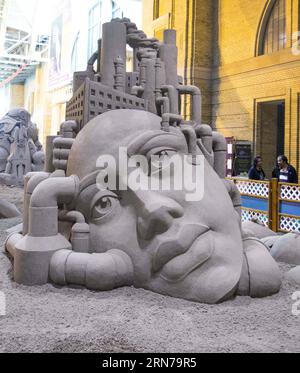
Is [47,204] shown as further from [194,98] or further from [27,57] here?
[27,57]

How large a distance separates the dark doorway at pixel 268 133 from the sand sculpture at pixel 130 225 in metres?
8.63

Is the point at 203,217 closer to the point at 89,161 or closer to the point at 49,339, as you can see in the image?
the point at 89,161

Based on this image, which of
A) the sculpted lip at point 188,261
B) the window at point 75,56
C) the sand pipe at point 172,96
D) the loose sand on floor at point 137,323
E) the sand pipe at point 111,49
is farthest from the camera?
the window at point 75,56

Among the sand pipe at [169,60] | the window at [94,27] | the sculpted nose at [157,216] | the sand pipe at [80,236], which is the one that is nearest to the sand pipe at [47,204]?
the sand pipe at [80,236]

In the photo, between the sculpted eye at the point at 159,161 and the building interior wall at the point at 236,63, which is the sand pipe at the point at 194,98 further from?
the building interior wall at the point at 236,63

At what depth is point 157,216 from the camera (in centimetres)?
333

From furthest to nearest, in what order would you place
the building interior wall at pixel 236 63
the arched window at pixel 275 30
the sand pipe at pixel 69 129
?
the arched window at pixel 275 30
the building interior wall at pixel 236 63
the sand pipe at pixel 69 129

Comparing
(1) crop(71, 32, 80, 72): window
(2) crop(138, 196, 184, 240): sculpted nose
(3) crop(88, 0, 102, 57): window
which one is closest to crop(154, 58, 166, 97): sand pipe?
(2) crop(138, 196, 184, 240): sculpted nose

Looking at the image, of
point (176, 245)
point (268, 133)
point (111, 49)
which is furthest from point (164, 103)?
point (268, 133)

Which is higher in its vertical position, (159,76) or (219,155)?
(159,76)

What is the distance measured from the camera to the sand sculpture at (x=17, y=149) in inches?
444

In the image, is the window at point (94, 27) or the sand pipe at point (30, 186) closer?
the sand pipe at point (30, 186)

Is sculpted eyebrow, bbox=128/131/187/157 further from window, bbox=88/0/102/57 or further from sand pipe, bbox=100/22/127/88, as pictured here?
window, bbox=88/0/102/57

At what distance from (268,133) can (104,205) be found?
1006 cm
